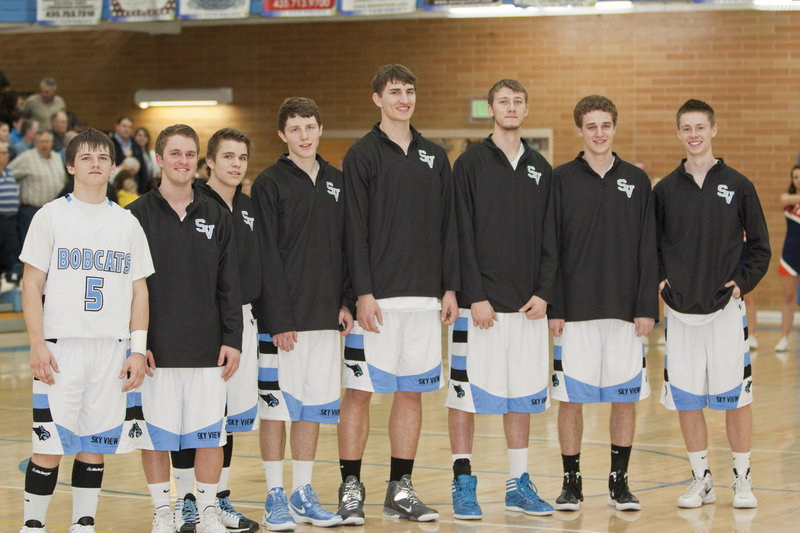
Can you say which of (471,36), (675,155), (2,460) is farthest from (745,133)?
(2,460)

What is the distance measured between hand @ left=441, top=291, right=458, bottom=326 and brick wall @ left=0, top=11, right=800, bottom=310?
481 inches

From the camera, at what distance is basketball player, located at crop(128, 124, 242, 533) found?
536 cm

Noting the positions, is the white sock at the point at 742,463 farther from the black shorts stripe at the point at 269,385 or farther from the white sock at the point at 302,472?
the black shorts stripe at the point at 269,385

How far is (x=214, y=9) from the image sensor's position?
15.7 m

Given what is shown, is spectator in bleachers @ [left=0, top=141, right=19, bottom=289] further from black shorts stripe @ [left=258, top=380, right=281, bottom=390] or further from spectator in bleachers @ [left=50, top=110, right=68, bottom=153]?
black shorts stripe @ [left=258, top=380, right=281, bottom=390]

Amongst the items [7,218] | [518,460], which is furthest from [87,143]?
[7,218]

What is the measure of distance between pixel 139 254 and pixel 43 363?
675 millimetres

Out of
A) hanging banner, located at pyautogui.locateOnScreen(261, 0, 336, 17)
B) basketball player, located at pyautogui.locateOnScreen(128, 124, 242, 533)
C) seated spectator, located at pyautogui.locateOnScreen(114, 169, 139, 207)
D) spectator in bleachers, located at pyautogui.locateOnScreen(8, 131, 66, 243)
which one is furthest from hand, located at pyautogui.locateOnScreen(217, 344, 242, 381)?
spectator in bleachers, located at pyautogui.locateOnScreen(8, 131, 66, 243)

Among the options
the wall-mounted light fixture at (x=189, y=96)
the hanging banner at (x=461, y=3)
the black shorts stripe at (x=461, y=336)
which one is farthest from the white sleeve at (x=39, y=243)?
the wall-mounted light fixture at (x=189, y=96)

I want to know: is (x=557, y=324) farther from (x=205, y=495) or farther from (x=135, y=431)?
(x=135, y=431)

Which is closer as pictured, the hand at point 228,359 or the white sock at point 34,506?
the white sock at point 34,506

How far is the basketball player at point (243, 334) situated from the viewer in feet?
18.5

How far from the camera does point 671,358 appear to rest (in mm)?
6297

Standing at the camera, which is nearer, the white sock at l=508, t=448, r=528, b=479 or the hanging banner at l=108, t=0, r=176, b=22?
the white sock at l=508, t=448, r=528, b=479
